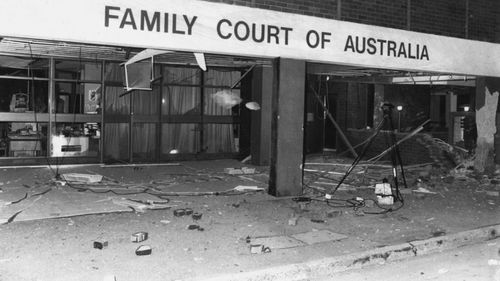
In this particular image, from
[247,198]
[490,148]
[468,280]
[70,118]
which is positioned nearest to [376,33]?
[247,198]

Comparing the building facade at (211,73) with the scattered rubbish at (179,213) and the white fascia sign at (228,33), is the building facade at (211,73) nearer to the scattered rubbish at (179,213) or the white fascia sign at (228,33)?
the white fascia sign at (228,33)

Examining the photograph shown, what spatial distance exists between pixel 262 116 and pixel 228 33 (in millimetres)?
6092

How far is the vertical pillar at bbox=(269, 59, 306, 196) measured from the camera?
929 cm

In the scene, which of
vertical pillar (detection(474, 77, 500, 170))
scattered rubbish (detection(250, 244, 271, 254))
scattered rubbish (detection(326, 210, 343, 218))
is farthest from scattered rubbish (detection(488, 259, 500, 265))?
vertical pillar (detection(474, 77, 500, 170))

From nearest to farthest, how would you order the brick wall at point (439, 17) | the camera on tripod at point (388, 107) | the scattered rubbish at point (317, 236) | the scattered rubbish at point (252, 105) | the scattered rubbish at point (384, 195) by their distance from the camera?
the scattered rubbish at point (317, 236) < the scattered rubbish at point (384, 195) < the camera on tripod at point (388, 107) < the brick wall at point (439, 17) < the scattered rubbish at point (252, 105)

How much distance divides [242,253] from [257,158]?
855 centimetres

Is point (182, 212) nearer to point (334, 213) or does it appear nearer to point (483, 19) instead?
point (334, 213)

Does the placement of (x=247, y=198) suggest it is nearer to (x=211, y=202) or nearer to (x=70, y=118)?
(x=211, y=202)

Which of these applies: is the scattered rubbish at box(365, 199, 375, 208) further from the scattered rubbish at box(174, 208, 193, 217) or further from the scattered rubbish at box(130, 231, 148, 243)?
the scattered rubbish at box(130, 231, 148, 243)

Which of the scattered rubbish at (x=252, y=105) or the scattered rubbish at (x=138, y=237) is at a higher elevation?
the scattered rubbish at (x=252, y=105)

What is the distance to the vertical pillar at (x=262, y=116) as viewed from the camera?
14.3 metres

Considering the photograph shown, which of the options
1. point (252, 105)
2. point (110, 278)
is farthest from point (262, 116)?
point (110, 278)

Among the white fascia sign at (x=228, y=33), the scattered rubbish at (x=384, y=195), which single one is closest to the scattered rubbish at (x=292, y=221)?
the scattered rubbish at (x=384, y=195)

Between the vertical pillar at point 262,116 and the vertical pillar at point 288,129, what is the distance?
4799 mm
